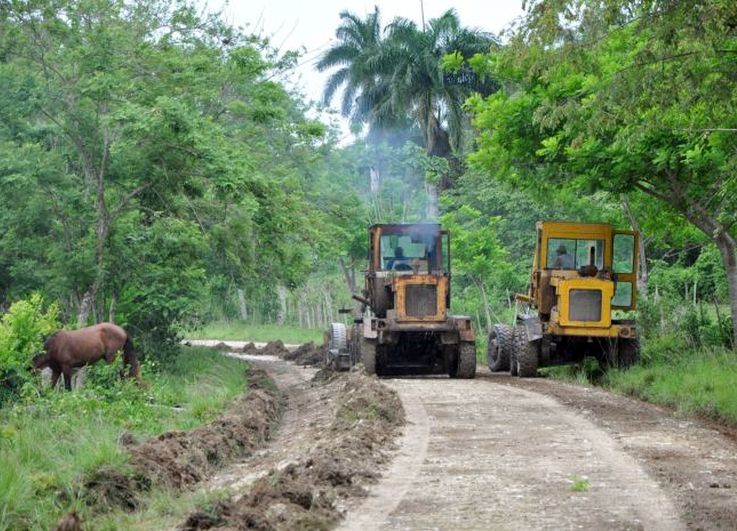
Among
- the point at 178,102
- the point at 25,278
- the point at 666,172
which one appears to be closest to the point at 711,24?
the point at 666,172

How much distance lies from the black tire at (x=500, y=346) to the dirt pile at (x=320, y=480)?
10.6 m

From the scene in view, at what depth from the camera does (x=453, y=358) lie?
2561cm

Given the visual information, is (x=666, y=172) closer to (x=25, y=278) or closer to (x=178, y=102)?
(x=178, y=102)

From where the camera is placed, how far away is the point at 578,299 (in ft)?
78.4

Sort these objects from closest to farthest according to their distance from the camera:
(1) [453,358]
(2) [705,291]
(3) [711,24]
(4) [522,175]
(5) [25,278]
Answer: (3) [711,24] < (4) [522,175] < (1) [453,358] < (5) [25,278] < (2) [705,291]

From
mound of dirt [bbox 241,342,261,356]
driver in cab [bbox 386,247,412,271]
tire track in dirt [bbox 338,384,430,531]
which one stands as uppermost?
driver in cab [bbox 386,247,412,271]

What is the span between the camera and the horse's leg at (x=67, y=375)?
22281 mm

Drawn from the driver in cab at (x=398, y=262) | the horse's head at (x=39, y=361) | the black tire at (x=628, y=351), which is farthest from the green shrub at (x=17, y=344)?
the black tire at (x=628, y=351)

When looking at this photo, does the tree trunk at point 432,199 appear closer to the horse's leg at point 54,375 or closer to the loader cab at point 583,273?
the loader cab at point 583,273

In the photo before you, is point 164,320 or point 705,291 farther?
point 705,291

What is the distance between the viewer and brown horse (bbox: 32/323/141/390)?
21953 mm

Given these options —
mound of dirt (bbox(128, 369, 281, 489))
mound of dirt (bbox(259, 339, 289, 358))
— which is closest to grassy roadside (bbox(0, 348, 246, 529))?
mound of dirt (bbox(128, 369, 281, 489))

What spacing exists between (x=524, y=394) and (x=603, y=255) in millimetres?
5500

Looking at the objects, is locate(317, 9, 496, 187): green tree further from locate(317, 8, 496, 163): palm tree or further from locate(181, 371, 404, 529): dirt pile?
locate(181, 371, 404, 529): dirt pile
